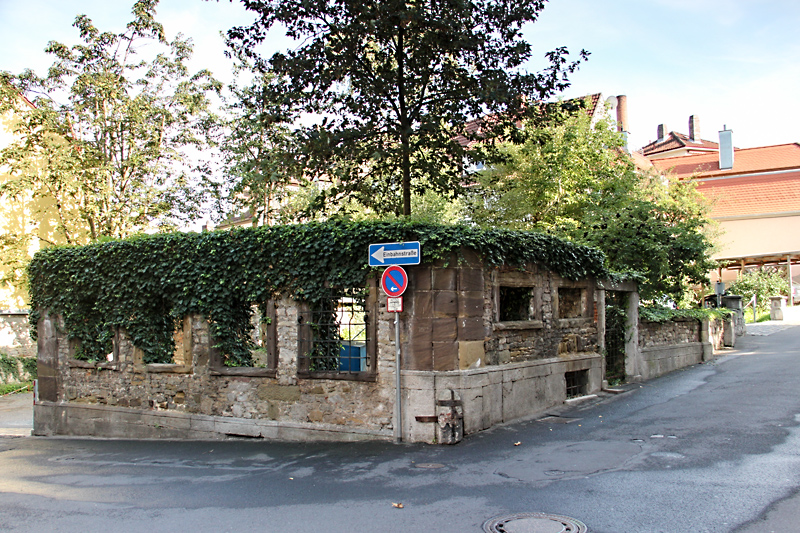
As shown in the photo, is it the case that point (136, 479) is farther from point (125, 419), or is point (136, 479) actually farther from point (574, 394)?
point (574, 394)

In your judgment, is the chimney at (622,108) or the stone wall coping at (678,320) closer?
the stone wall coping at (678,320)

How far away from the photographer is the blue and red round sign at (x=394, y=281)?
10031 mm

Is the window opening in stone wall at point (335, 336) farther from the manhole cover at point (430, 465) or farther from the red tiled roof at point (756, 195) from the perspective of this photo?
the red tiled roof at point (756, 195)

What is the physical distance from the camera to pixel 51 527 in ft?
22.3

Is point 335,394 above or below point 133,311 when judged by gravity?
below

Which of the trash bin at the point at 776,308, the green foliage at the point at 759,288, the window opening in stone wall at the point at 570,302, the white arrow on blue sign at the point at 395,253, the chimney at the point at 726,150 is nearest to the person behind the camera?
the white arrow on blue sign at the point at 395,253

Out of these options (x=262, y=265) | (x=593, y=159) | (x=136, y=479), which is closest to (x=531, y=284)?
(x=262, y=265)

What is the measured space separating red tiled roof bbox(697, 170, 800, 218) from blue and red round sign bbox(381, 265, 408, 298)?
132 ft

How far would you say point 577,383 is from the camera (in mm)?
14297

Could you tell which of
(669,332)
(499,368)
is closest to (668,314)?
(669,332)

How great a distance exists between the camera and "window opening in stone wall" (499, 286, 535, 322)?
41.3ft

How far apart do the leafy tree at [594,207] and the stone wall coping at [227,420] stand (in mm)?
10312

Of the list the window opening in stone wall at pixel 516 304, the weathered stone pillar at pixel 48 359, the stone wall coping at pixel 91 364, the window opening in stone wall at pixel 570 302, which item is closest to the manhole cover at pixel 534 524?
the window opening in stone wall at pixel 516 304

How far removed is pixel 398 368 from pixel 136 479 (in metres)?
4.18
